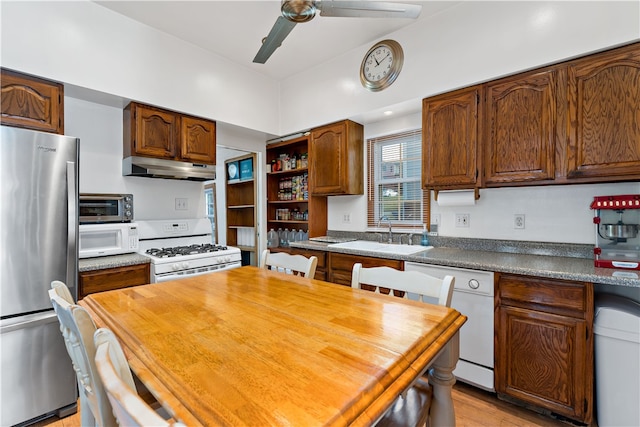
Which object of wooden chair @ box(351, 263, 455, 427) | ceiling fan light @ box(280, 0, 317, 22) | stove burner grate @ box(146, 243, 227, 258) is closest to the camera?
wooden chair @ box(351, 263, 455, 427)

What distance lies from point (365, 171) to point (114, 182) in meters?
2.41

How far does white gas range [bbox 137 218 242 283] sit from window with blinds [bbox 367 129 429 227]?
1.54 metres

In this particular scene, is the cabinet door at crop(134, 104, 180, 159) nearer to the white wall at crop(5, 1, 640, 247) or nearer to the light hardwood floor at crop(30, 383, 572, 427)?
the white wall at crop(5, 1, 640, 247)

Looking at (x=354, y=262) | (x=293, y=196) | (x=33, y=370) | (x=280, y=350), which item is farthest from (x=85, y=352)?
(x=293, y=196)

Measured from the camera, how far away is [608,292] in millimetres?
1801

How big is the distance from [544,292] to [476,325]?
0.45m

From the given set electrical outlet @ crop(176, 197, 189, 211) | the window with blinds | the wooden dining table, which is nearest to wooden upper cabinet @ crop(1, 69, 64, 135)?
electrical outlet @ crop(176, 197, 189, 211)

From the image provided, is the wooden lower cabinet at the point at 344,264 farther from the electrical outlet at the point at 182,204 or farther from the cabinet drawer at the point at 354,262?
the electrical outlet at the point at 182,204

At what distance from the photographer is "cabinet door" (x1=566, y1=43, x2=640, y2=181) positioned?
163 cm

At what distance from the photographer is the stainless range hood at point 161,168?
8.16ft

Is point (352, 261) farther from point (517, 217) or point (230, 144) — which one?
point (230, 144)

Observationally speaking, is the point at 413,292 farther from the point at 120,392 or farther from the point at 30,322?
the point at 30,322

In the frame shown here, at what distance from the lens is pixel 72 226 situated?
1773 mm

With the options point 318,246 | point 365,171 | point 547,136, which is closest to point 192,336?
point 318,246
